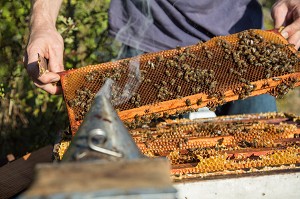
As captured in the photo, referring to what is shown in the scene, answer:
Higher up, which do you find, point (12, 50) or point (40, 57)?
point (12, 50)

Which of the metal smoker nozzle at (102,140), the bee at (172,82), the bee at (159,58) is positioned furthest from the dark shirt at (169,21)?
the metal smoker nozzle at (102,140)

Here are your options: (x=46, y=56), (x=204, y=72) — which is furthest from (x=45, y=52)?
(x=204, y=72)

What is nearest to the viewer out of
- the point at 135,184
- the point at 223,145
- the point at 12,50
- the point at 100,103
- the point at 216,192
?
the point at 135,184

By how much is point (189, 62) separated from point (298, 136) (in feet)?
3.30

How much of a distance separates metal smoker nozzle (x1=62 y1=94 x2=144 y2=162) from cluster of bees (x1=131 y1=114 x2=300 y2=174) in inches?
40.6

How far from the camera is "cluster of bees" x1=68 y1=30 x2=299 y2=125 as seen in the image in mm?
2955

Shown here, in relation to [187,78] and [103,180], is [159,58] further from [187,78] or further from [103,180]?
[103,180]

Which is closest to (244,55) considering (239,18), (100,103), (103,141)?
(239,18)

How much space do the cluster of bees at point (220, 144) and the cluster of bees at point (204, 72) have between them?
20 cm

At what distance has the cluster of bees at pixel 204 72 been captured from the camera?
2.96m

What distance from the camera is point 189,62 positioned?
3238mm

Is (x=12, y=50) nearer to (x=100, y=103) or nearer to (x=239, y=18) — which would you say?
(x=239, y=18)

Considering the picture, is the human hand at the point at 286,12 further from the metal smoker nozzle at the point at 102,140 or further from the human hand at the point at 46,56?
the metal smoker nozzle at the point at 102,140

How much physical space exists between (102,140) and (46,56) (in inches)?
75.5
